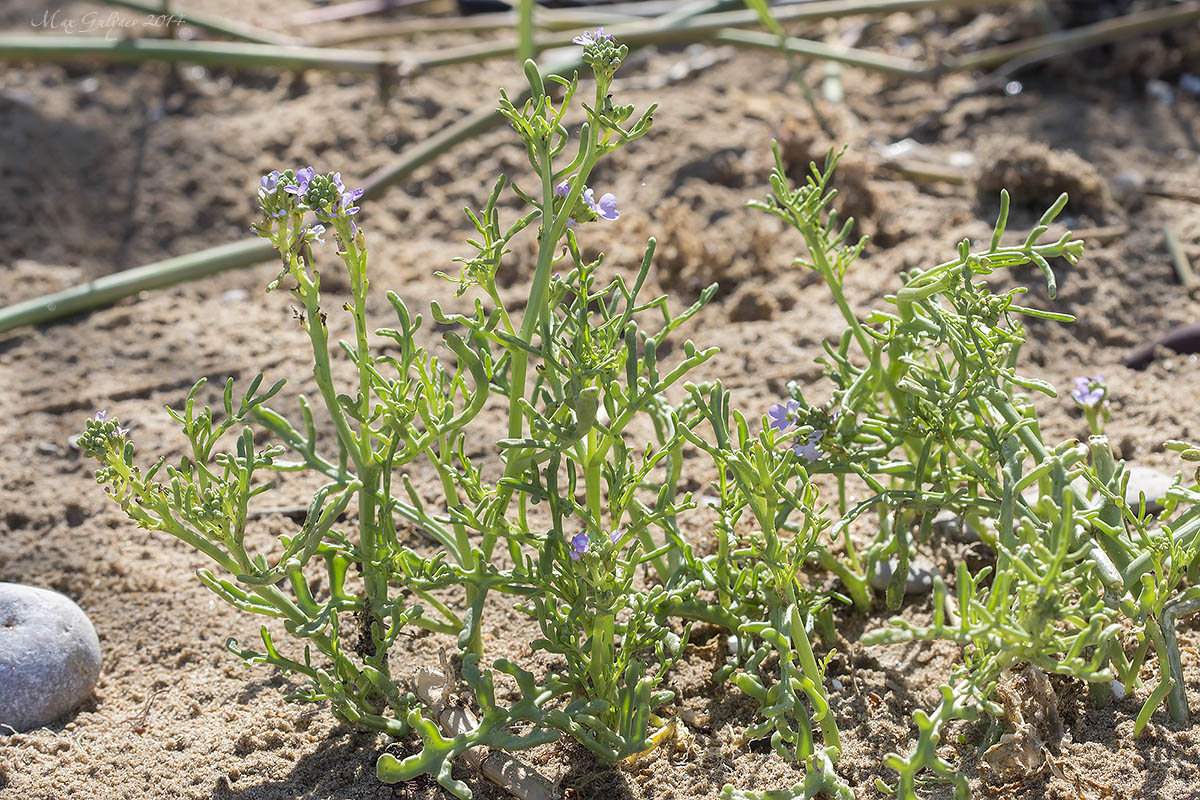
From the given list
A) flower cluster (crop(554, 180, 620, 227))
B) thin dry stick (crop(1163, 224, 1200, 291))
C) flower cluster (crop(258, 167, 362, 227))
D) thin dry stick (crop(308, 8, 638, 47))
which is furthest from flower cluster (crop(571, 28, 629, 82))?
thin dry stick (crop(308, 8, 638, 47))

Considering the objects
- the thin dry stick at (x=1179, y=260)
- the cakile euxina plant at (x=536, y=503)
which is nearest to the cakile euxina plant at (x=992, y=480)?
the cakile euxina plant at (x=536, y=503)

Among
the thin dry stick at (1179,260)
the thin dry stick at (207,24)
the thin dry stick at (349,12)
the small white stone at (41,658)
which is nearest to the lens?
the small white stone at (41,658)

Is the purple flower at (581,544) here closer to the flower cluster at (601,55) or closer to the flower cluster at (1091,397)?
the flower cluster at (601,55)

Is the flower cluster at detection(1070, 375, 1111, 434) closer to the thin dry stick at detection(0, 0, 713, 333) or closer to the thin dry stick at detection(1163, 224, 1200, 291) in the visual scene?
the thin dry stick at detection(1163, 224, 1200, 291)

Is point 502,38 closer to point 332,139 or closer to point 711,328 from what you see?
point 332,139

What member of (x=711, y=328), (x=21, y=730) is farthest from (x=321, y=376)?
(x=711, y=328)

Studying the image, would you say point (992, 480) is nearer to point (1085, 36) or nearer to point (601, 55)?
point (601, 55)

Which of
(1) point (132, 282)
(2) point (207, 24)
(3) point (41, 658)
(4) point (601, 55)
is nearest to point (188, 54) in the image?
(2) point (207, 24)
